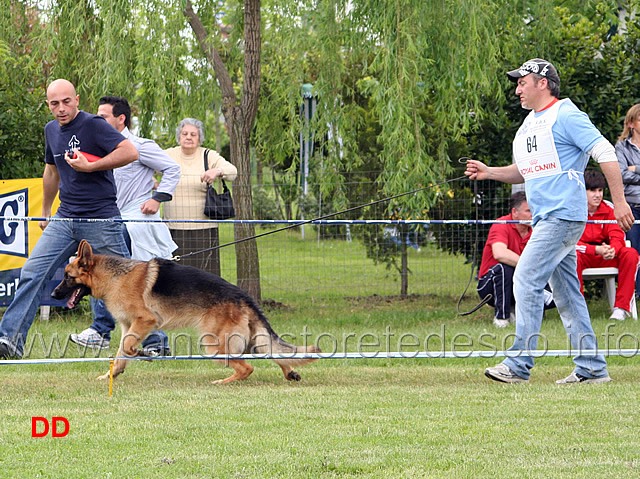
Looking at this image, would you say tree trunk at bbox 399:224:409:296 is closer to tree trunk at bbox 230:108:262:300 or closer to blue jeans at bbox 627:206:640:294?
tree trunk at bbox 230:108:262:300

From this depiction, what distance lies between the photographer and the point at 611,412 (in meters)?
4.97

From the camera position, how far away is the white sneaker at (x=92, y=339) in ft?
24.0

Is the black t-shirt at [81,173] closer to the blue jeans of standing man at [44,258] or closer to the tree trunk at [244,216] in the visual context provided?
the blue jeans of standing man at [44,258]

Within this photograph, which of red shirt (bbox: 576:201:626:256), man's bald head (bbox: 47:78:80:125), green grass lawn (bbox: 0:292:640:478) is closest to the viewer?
green grass lawn (bbox: 0:292:640:478)

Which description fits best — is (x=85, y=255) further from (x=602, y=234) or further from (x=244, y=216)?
(x=602, y=234)

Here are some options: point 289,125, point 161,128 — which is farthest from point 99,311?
point 289,125

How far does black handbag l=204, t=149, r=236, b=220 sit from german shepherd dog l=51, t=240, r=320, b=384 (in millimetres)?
2671

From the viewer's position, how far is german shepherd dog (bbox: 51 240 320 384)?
20.3 feet

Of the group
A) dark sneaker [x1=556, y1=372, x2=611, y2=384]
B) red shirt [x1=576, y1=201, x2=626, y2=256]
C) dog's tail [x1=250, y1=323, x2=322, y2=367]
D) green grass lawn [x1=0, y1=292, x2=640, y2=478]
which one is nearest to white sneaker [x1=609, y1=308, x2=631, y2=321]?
red shirt [x1=576, y1=201, x2=626, y2=256]

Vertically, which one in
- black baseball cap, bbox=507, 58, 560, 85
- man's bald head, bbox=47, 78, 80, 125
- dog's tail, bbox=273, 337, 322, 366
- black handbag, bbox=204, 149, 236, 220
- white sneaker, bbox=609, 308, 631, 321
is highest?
black baseball cap, bbox=507, 58, 560, 85

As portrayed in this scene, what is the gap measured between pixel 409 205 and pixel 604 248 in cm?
212

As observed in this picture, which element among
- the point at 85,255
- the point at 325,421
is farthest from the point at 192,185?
the point at 325,421

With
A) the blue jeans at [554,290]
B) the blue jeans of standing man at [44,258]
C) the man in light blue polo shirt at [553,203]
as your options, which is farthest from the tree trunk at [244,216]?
the blue jeans at [554,290]

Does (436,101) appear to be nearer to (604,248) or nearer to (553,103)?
(604,248)
